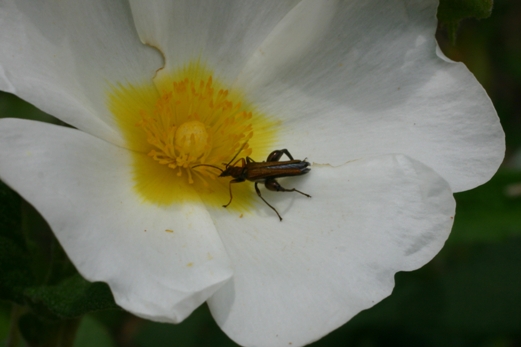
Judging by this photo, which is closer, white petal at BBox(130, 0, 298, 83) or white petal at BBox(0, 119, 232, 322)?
white petal at BBox(0, 119, 232, 322)

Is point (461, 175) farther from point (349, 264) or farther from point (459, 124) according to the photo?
point (349, 264)

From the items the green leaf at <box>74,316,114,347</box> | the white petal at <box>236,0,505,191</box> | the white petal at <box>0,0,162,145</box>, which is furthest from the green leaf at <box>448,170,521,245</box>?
the green leaf at <box>74,316,114,347</box>

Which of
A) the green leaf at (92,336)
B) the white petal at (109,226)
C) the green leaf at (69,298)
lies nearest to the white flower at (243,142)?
the white petal at (109,226)

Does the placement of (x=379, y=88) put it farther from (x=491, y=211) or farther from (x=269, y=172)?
(x=491, y=211)

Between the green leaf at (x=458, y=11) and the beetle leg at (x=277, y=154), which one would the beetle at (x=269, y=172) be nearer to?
the beetle leg at (x=277, y=154)

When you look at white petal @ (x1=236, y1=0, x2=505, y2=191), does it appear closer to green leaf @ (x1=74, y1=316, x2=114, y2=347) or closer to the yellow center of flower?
the yellow center of flower

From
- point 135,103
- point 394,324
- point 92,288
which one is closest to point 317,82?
point 135,103
